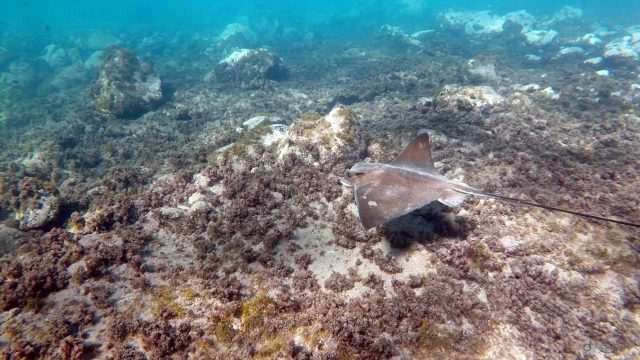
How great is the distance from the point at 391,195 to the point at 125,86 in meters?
20.6

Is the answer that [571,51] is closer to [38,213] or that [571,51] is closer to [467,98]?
[467,98]

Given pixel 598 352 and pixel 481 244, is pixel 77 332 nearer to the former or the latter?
pixel 481 244

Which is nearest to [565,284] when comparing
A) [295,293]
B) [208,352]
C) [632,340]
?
[632,340]

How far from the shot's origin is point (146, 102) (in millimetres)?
19672

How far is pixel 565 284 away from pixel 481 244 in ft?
4.74

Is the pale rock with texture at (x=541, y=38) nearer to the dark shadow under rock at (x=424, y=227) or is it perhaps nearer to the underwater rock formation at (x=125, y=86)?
the dark shadow under rock at (x=424, y=227)

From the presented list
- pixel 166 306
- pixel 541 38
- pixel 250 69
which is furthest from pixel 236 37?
pixel 166 306

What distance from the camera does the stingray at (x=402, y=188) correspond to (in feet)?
18.5

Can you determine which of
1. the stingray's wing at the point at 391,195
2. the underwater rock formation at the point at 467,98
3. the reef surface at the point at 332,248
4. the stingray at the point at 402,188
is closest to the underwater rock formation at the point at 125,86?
the reef surface at the point at 332,248

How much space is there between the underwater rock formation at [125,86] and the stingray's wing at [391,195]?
59.4 feet

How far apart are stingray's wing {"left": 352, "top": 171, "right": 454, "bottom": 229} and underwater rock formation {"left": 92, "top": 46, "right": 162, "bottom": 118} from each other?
59.4 feet

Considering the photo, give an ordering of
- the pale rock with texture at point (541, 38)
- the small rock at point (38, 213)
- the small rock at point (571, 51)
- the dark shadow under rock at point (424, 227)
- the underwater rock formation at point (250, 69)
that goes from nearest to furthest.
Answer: the dark shadow under rock at point (424, 227), the small rock at point (38, 213), the underwater rock formation at point (250, 69), the small rock at point (571, 51), the pale rock with texture at point (541, 38)

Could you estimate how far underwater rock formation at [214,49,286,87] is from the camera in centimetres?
2406

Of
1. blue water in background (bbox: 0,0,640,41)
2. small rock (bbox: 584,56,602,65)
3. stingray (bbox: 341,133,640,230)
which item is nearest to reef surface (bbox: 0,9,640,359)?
stingray (bbox: 341,133,640,230)
